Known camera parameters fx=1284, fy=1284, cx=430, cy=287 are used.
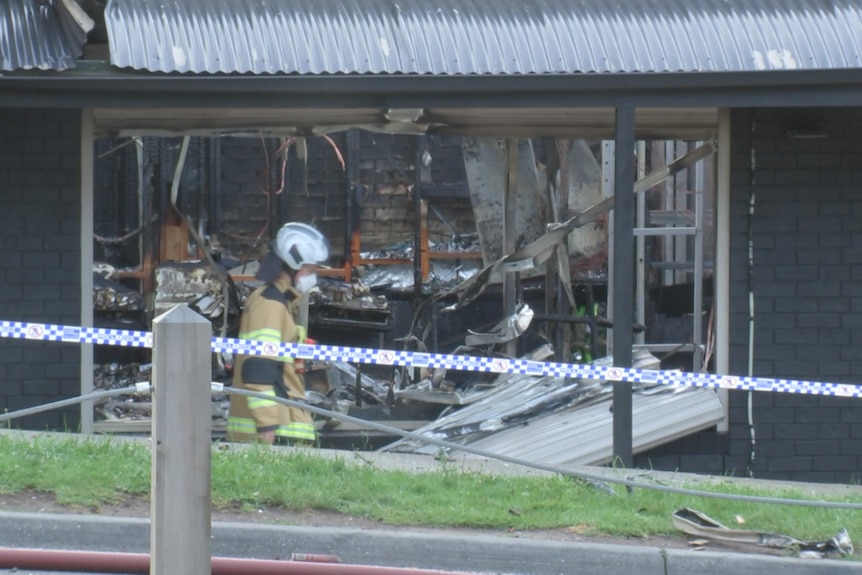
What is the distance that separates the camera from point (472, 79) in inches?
303

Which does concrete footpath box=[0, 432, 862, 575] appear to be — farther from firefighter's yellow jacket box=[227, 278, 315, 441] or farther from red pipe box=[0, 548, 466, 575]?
firefighter's yellow jacket box=[227, 278, 315, 441]

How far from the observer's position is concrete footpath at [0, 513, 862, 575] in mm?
5879

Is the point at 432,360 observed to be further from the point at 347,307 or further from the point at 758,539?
the point at 347,307

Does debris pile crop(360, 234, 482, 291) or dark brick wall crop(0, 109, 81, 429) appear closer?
dark brick wall crop(0, 109, 81, 429)

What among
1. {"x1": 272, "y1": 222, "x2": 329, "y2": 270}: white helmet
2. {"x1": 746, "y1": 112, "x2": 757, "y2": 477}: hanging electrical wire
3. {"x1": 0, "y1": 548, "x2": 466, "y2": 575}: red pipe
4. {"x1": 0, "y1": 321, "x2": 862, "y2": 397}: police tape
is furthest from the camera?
{"x1": 746, "y1": 112, "x2": 757, "y2": 477}: hanging electrical wire

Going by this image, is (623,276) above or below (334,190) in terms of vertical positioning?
below

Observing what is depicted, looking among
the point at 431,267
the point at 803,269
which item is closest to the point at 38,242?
the point at 803,269

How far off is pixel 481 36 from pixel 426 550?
138 inches

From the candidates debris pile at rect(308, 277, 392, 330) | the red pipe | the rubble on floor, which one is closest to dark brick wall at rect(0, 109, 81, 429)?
the rubble on floor

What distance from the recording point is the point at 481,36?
803cm

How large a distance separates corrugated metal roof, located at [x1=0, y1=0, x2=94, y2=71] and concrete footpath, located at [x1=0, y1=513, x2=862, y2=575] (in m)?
2.98

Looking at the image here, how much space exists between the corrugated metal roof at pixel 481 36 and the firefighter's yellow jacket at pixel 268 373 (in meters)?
1.38

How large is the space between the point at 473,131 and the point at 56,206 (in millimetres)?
2975

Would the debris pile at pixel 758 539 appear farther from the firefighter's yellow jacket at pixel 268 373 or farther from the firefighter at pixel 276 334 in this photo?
the firefighter's yellow jacket at pixel 268 373
